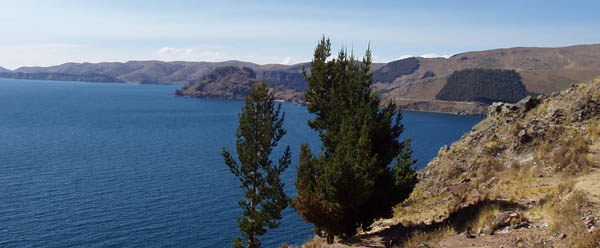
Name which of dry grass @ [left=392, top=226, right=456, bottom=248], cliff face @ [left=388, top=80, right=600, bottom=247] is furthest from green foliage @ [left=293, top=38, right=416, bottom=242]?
cliff face @ [left=388, top=80, right=600, bottom=247]

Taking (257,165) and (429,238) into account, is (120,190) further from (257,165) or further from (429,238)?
(429,238)

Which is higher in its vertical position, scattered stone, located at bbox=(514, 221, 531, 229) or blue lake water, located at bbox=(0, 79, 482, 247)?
scattered stone, located at bbox=(514, 221, 531, 229)

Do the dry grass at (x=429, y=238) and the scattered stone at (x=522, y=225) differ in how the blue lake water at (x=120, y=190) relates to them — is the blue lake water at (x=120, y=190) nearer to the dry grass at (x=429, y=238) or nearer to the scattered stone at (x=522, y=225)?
the dry grass at (x=429, y=238)

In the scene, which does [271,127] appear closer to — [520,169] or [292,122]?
[520,169]

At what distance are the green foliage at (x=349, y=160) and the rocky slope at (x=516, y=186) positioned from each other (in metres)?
2.23

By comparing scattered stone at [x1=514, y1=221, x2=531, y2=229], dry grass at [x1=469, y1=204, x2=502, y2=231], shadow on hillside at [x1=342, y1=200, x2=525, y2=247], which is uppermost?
Result: scattered stone at [x1=514, y1=221, x2=531, y2=229]

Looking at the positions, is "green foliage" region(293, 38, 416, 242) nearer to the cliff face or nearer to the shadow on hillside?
the shadow on hillside

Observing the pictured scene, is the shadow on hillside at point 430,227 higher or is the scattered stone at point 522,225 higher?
the scattered stone at point 522,225

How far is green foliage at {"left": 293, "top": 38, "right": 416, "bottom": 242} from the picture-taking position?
21.9 m

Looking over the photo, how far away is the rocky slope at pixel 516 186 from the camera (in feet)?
55.4

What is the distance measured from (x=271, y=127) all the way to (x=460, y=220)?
52.9 feet

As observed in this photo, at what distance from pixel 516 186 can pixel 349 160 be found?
42.5ft

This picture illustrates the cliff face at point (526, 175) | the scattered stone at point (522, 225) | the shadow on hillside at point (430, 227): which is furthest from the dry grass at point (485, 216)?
the scattered stone at point (522, 225)

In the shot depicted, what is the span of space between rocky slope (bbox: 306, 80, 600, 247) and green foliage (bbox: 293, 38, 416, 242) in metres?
2.23
